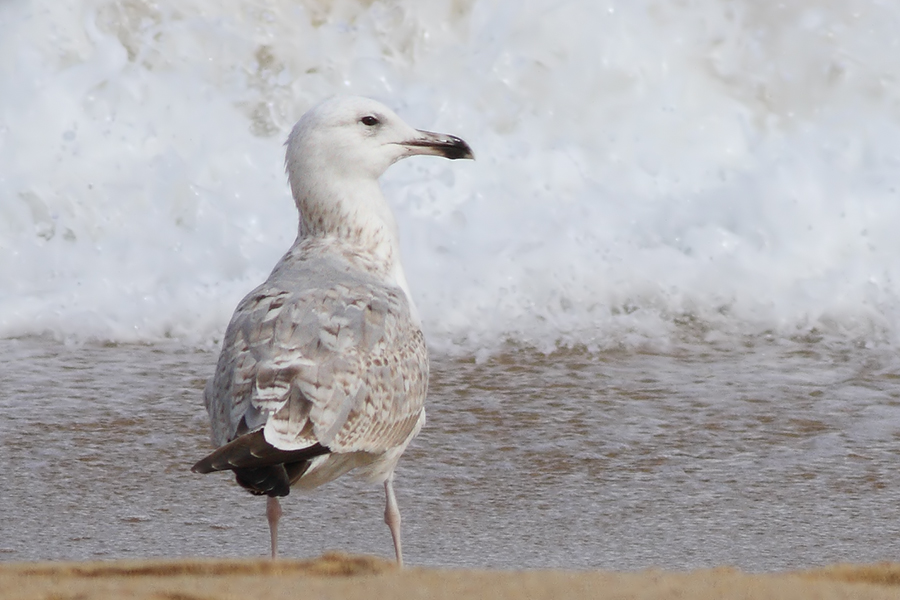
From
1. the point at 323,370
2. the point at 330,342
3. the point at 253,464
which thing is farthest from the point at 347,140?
the point at 253,464

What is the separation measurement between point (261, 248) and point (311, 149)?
9.52 ft

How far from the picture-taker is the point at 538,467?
4297 mm

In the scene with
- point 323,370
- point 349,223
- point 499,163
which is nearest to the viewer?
A: point 323,370

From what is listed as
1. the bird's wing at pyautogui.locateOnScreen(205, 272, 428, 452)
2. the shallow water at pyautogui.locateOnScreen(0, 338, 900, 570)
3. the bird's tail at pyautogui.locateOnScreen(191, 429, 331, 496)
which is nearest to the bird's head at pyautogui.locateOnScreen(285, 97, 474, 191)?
the bird's wing at pyautogui.locateOnScreen(205, 272, 428, 452)

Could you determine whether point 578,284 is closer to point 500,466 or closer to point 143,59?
point 500,466

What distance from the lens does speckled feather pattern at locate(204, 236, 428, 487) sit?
317 cm

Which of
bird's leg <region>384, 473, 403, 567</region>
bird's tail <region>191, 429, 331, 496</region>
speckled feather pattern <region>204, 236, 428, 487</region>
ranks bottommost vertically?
bird's leg <region>384, 473, 403, 567</region>

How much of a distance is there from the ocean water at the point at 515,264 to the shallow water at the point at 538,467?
0.01 metres

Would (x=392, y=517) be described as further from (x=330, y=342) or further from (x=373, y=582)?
(x=373, y=582)

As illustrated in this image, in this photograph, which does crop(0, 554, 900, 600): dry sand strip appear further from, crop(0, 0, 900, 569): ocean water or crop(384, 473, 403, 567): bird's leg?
crop(0, 0, 900, 569): ocean water

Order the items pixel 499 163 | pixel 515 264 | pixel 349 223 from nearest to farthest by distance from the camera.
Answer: pixel 349 223, pixel 515 264, pixel 499 163

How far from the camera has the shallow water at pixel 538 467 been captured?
3.71m

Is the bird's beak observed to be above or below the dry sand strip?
above

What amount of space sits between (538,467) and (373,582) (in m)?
1.73
